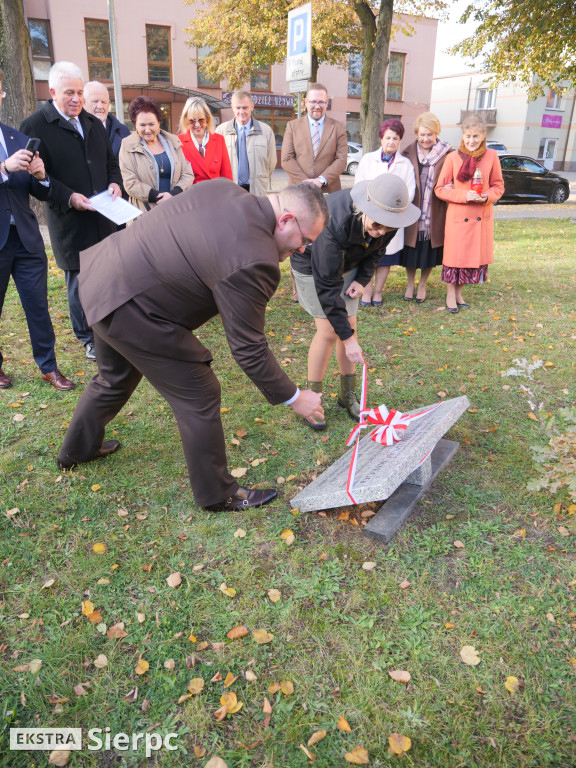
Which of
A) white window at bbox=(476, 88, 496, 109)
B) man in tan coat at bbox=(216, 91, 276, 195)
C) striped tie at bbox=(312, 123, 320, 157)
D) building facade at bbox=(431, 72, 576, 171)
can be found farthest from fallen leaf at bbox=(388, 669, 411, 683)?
white window at bbox=(476, 88, 496, 109)

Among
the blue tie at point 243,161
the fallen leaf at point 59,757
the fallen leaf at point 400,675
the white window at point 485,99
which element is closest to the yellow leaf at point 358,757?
the fallen leaf at point 400,675

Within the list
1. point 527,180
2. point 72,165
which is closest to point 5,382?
point 72,165

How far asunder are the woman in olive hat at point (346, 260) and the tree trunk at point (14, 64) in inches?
272

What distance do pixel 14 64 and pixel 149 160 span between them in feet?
17.3

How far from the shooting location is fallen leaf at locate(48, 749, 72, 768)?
195 centimetres

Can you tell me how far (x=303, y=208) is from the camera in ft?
7.79

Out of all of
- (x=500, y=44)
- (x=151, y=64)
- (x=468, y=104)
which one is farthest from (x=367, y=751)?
(x=468, y=104)

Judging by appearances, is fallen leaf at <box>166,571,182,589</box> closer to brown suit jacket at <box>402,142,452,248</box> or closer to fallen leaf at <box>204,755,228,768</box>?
fallen leaf at <box>204,755,228,768</box>

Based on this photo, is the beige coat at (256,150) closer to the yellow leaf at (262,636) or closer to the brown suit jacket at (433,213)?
the brown suit jacket at (433,213)

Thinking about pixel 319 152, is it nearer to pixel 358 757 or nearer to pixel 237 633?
pixel 237 633

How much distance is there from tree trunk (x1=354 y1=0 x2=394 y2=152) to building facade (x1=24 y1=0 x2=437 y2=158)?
12.1m

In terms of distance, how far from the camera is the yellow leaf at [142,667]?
226 cm

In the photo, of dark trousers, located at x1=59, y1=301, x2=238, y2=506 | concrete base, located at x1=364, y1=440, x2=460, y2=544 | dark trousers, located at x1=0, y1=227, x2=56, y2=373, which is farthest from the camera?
dark trousers, located at x1=0, y1=227, x2=56, y2=373

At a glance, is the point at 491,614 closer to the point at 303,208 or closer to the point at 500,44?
the point at 303,208
